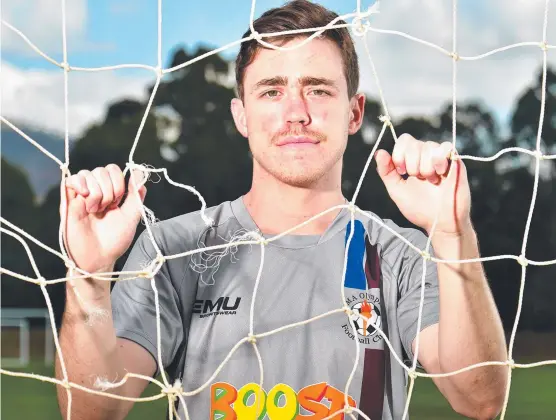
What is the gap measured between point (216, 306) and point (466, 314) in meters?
0.32

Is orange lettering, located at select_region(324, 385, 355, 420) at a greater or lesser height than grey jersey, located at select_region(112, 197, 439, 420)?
lesser

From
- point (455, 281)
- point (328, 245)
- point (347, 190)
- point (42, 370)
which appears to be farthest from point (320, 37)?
point (42, 370)

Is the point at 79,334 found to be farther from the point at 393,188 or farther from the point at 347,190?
the point at 347,190

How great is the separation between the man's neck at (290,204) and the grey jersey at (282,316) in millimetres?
18

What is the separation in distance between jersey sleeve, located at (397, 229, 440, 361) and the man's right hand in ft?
1.22

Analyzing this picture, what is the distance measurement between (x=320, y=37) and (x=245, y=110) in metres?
0.14

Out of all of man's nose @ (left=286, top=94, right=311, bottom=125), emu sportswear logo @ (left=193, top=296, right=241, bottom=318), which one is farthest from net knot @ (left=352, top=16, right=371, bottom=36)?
emu sportswear logo @ (left=193, top=296, right=241, bottom=318)

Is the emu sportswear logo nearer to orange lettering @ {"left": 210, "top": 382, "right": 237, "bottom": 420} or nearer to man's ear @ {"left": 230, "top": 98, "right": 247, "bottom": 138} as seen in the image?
orange lettering @ {"left": 210, "top": 382, "right": 237, "bottom": 420}

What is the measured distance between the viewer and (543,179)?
21.6 feet

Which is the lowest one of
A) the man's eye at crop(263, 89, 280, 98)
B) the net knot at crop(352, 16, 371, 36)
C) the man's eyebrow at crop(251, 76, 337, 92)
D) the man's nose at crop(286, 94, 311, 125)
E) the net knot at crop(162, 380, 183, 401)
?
the net knot at crop(162, 380, 183, 401)

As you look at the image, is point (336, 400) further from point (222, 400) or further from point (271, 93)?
point (271, 93)

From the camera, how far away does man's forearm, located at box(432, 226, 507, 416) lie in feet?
3.07

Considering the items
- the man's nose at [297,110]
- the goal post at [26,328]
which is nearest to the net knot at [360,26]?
the man's nose at [297,110]

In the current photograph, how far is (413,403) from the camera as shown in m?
4.64
